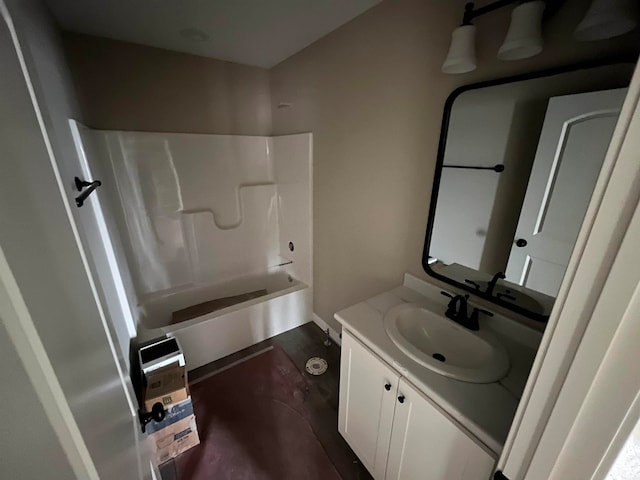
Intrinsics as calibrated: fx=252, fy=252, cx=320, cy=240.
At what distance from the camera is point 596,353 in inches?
13.4

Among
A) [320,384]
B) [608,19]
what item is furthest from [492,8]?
[320,384]

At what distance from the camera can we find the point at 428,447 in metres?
0.92

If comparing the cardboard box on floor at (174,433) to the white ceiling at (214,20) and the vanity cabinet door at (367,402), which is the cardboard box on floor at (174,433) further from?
the white ceiling at (214,20)

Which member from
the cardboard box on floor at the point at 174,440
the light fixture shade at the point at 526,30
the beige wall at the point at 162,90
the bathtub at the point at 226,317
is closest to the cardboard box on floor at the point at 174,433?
the cardboard box on floor at the point at 174,440

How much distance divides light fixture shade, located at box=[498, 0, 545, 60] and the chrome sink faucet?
0.98 m

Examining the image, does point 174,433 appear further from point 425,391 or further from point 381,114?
point 381,114

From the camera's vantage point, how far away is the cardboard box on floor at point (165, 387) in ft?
4.43

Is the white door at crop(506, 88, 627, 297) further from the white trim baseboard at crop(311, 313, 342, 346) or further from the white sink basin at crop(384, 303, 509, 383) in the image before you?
the white trim baseboard at crop(311, 313, 342, 346)

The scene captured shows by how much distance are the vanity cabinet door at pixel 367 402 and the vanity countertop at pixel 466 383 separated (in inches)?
2.8

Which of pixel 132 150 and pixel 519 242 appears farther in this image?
pixel 132 150

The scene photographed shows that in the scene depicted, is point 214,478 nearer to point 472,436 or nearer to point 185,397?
point 185,397

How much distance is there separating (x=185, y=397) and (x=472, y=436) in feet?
4.62

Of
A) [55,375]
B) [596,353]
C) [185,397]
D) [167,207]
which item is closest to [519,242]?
[596,353]

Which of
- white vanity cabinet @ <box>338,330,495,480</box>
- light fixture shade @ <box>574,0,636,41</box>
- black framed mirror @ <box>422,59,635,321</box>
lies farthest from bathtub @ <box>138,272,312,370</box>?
light fixture shade @ <box>574,0,636,41</box>
